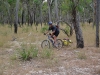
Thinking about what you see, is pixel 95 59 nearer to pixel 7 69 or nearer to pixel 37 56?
pixel 37 56

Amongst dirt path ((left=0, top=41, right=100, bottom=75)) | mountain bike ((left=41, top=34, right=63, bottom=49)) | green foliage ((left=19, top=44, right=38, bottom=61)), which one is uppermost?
mountain bike ((left=41, top=34, right=63, bottom=49))

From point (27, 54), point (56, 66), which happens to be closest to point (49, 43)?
point (27, 54)

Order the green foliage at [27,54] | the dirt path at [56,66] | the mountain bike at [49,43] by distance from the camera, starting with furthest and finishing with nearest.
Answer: the mountain bike at [49,43], the green foliage at [27,54], the dirt path at [56,66]

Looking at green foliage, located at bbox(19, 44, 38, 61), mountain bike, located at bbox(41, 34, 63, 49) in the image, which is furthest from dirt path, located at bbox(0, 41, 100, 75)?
mountain bike, located at bbox(41, 34, 63, 49)

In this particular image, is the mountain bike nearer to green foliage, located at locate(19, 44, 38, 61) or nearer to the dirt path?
the dirt path

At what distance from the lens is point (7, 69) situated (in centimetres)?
816

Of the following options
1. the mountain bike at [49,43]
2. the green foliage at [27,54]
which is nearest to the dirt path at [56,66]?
the green foliage at [27,54]

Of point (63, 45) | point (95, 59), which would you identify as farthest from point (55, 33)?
point (95, 59)

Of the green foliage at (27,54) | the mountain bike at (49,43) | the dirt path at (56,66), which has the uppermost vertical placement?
the mountain bike at (49,43)

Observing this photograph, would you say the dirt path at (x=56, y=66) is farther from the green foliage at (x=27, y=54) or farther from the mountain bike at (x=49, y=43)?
the mountain bike at (x=49, y=43)

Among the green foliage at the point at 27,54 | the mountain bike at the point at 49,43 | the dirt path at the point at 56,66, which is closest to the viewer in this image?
the dirt path at the point at 56,66

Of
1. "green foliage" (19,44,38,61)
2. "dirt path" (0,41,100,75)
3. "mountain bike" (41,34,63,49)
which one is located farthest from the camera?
"mountain bike" (41,34,63,49)

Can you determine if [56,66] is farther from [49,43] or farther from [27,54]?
[49,43]

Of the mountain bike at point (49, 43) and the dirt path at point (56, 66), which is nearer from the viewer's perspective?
the dirt path at point (56, 66)
